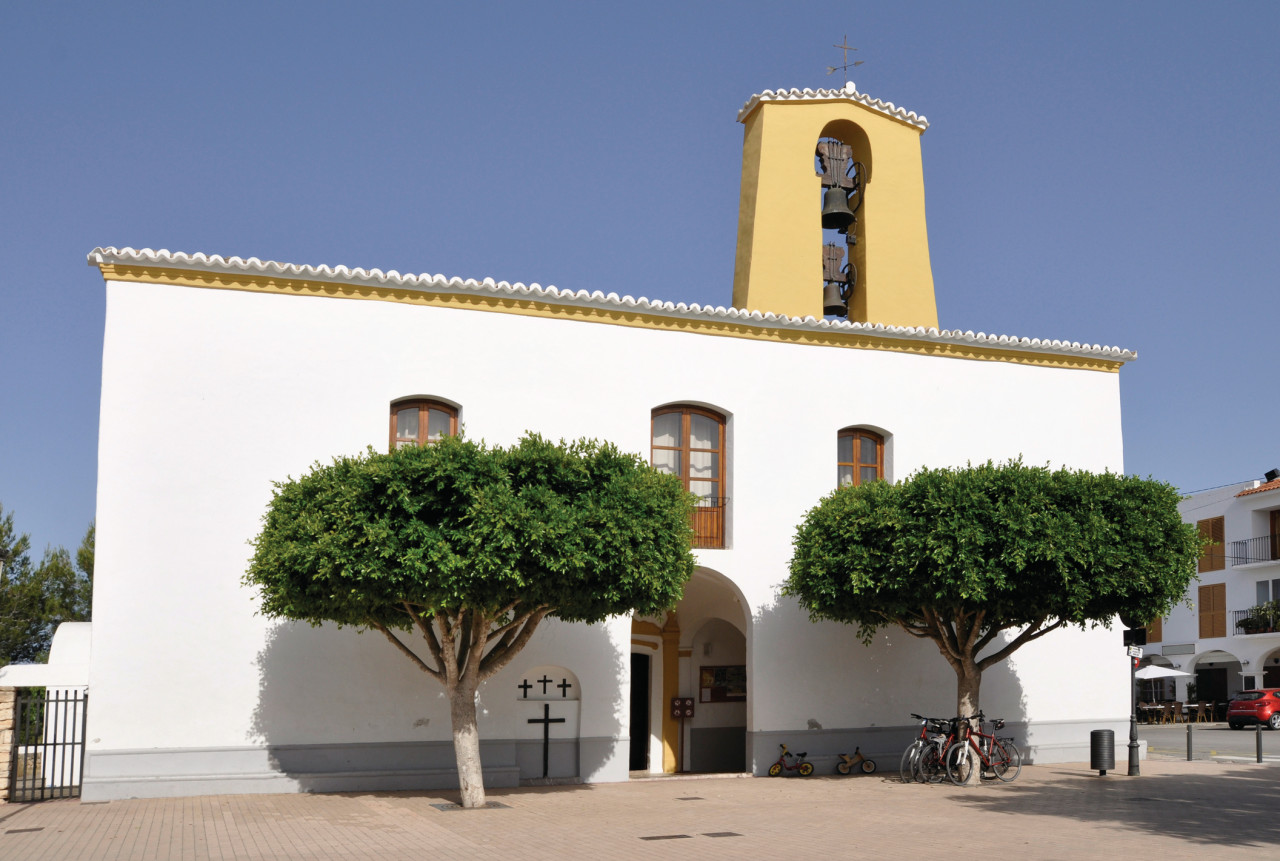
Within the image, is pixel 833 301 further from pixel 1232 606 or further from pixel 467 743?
pixel 1232 606

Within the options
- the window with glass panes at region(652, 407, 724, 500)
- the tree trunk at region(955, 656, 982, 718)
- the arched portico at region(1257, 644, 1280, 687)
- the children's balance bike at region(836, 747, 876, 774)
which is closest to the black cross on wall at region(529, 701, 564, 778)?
the window with glass panes at region(652, 407, 724, 500)

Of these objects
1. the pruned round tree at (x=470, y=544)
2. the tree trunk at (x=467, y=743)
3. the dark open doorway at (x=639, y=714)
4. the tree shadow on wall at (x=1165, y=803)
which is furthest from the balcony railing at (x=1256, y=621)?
the tree trunk at (x=467, y=743)

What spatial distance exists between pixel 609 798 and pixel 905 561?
17.0 ft

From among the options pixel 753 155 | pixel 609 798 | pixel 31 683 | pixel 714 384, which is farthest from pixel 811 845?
pixel 753 155

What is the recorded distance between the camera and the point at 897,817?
1372 cm

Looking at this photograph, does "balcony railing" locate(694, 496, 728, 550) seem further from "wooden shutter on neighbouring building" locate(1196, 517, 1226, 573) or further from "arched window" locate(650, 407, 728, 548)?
"wooden shutter on neighbouring building" locate(1196, 517, 1226, 573)

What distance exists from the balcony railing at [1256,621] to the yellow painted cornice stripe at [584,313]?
25.5 metres

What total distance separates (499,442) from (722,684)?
22.5ft

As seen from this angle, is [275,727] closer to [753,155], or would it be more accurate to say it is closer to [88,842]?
[88,842]

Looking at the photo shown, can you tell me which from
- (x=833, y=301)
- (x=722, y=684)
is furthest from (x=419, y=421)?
(x=833, y=301)

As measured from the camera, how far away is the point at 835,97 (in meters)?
21.3

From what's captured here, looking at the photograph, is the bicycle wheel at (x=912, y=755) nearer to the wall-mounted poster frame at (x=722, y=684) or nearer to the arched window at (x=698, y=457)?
the wall-mounted poster frame at (x=722, y=684)

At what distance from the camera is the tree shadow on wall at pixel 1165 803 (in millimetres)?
12547

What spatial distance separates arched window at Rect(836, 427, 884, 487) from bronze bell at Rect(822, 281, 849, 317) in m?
2.72
